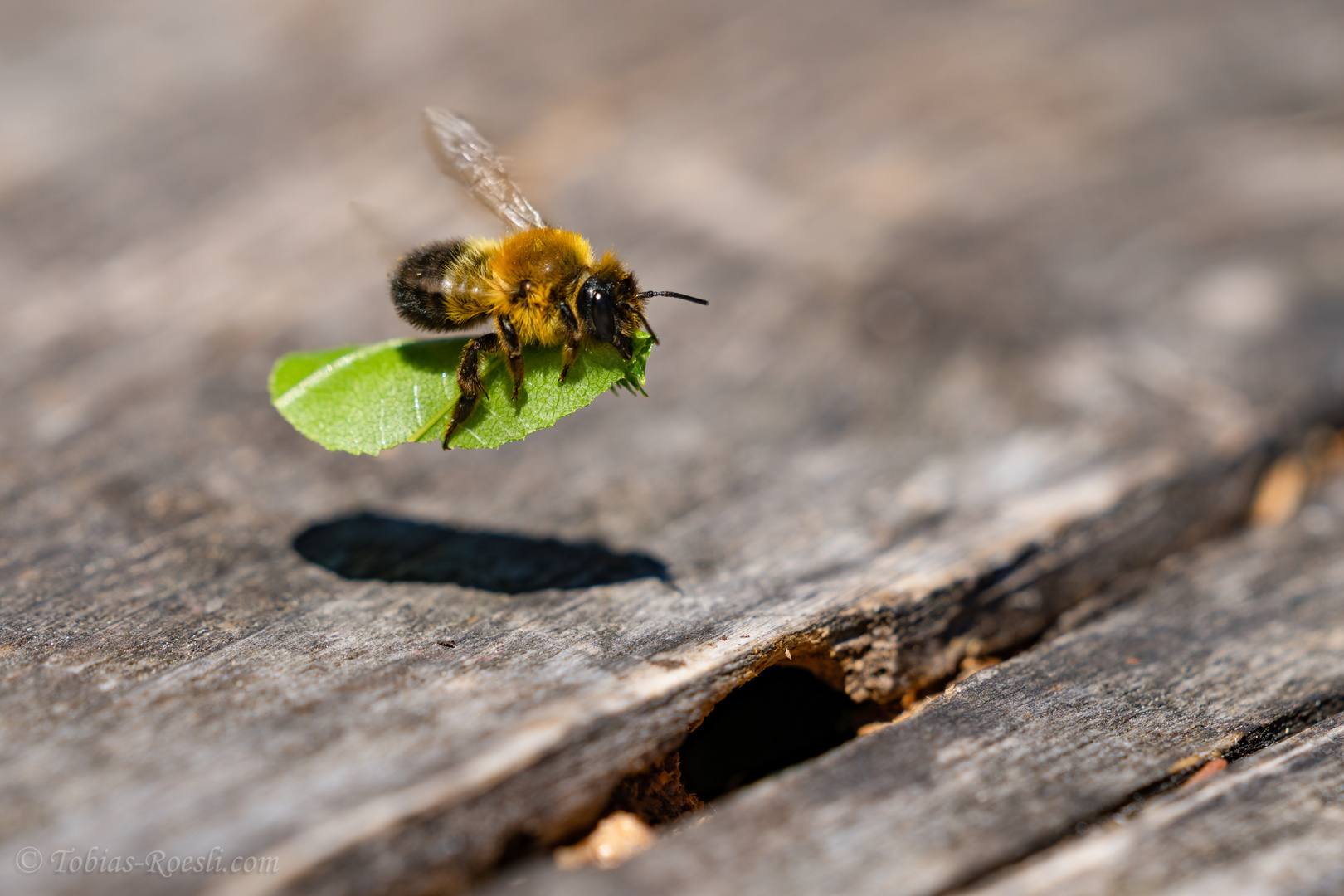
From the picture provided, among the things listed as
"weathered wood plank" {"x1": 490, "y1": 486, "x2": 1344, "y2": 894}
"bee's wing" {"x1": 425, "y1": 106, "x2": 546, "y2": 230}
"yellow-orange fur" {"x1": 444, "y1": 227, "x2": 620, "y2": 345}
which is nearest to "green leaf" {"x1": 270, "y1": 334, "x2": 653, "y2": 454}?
"yellow-orange fur" {"x1": 444, "y1": 227, "x2": 620, "y2": 345}

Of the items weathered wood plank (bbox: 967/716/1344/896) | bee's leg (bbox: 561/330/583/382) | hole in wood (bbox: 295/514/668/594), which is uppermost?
bee's leg (bbox: 561/330/583/382)

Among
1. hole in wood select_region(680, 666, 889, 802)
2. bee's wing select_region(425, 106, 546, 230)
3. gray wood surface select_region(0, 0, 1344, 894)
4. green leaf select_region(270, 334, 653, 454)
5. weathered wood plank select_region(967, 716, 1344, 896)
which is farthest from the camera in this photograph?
bee's wing select_region(425, 106, 546, 230)

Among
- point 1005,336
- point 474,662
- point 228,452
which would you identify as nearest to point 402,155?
point 228,452

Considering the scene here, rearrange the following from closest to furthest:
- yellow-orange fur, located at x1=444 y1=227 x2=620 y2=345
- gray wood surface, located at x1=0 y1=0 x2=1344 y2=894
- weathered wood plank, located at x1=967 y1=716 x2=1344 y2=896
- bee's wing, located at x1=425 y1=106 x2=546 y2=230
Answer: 1. weathered wood plank, located at x1=967 y1=716 x2=1344 y2=896
2. gray wood surface, located at x1=0 y1=0 x2=1344 y2=894
3. yellow-orange fur, located at x1=444 y1=227 x2=620 y2=345
4. bee's wing, located at x1=425 y1=106 x2=546 y2=230

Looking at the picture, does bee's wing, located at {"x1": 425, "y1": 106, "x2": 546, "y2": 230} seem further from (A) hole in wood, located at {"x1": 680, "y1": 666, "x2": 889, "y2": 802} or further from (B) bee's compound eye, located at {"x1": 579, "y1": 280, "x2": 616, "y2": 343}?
(A) hole in wood, located at {"x1": 680, "y1": 666, "x2": 889, "y2": 802}

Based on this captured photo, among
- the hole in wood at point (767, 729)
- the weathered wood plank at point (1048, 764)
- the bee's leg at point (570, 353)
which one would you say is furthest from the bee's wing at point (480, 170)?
the weathered wood plank at point (1048, 764)

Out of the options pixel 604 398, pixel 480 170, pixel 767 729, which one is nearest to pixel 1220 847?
pixel 767 729

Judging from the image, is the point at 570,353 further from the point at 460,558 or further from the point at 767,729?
the point at 767,729
